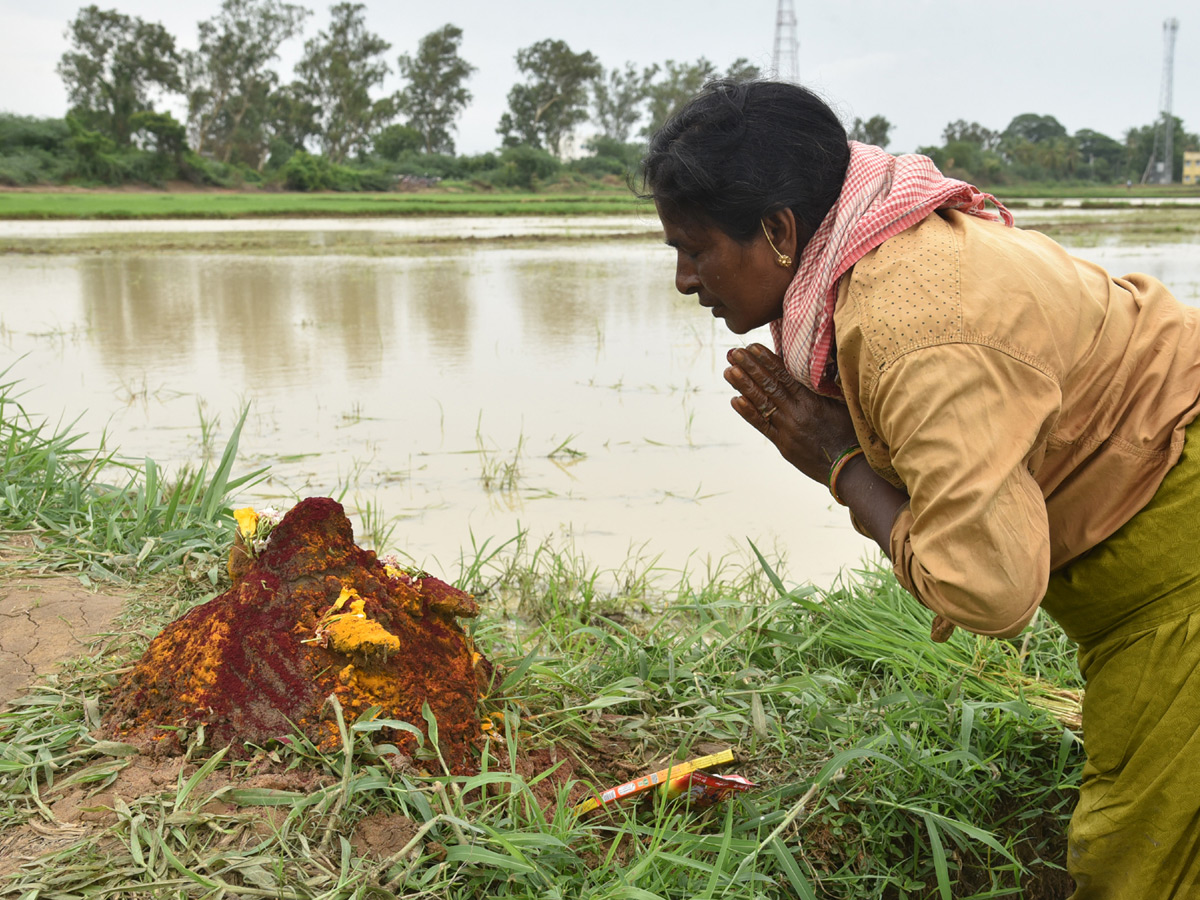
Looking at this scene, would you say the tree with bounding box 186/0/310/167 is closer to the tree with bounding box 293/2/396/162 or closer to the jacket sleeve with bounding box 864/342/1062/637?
the tree with bounding box 293/2/396/162

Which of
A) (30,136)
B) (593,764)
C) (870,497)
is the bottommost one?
(593,764)

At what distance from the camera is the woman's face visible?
4.71ft

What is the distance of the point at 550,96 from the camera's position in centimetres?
4303

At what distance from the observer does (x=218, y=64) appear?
128ft

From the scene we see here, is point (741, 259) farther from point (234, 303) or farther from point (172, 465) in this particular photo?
point (234, 303)

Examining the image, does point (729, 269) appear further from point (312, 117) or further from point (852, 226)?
point (312, 117)

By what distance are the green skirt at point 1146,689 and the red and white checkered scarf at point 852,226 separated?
46 centimetres

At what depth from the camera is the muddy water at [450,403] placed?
3.38 metres

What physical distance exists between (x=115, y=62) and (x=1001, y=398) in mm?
41533

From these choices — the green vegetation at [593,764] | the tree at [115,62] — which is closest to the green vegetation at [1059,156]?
the tree at [115,62]

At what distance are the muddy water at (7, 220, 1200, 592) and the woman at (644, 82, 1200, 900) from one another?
5.12 feet

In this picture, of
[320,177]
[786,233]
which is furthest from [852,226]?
[320,177]

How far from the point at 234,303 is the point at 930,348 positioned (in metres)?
7.67

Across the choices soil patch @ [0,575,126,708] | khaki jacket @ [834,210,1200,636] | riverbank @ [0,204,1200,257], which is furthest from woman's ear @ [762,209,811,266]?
riverbank @ [0,204,1200,257]
